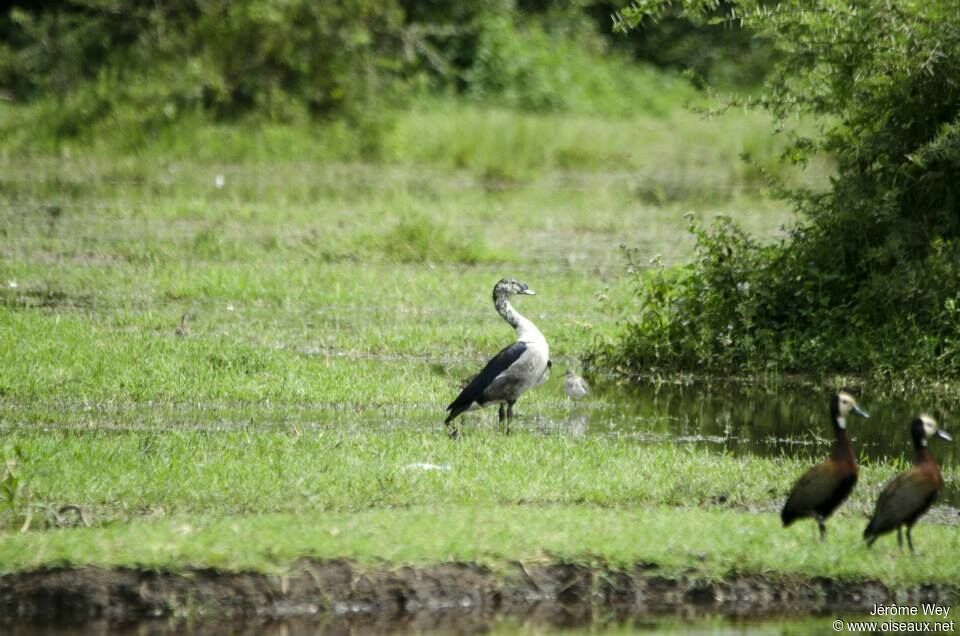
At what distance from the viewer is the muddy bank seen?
791cm

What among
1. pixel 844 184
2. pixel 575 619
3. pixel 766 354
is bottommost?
pixel 575 619

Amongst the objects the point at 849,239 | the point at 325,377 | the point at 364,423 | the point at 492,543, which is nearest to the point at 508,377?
the point at 364,423

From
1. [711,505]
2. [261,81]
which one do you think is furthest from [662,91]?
[711,505]

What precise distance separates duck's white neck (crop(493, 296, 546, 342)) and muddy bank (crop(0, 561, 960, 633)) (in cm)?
342

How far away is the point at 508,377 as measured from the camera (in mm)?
11320

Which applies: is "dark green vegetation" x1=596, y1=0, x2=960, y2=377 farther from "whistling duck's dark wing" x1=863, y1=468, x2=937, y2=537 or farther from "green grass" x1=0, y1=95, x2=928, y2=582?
"whistling duck's dark wing" x1=863, y1=468, x2=937, y2=537

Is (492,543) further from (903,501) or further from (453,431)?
(453,431)

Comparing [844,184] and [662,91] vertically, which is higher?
[662,91]

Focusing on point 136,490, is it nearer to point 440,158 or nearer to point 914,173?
point 914,173

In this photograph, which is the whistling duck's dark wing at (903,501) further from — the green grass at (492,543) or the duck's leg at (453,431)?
the duck's leg at (453,431)

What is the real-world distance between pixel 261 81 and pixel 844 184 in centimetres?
1556

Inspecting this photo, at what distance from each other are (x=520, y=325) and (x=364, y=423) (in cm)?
137

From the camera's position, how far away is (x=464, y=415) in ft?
40.1

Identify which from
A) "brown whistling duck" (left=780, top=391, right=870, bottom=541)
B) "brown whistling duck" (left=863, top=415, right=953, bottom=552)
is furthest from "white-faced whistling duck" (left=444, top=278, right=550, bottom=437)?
"brown whistling duck" (left=863, top=415, right=953, bottom=552)
